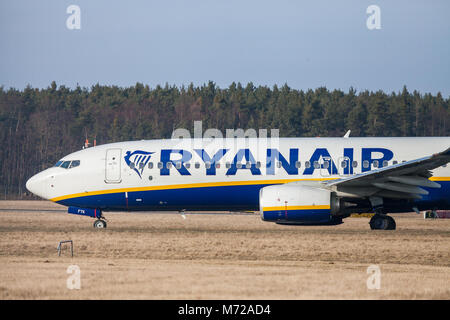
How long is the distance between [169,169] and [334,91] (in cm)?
10234

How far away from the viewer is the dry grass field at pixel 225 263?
12516 millimetres

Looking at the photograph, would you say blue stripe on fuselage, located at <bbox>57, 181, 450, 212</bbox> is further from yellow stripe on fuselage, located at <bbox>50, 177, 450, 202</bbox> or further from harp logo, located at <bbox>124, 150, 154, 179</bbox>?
harp logo, located at <bbox>124, 150, 154, 179</bbox>

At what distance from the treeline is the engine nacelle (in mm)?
63425

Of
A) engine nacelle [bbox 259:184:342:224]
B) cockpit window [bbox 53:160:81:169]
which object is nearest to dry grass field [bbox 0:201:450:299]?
engine nacelle [bbox 259:184:342:224]

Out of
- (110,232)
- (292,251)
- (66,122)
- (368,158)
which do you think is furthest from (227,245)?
(66,122)

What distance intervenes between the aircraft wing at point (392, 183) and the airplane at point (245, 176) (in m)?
0.04

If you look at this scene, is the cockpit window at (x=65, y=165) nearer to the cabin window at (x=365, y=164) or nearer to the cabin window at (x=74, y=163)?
the cabin window at (x=74, y=163)

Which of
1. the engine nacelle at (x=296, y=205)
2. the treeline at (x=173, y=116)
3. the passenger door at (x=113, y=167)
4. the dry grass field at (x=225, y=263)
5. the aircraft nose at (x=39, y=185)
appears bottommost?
the dry grass field at (x=225, y=263)

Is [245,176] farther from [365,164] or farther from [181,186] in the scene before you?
[365,164]

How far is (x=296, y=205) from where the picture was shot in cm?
2420

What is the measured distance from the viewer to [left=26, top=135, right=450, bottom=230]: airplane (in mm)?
25594

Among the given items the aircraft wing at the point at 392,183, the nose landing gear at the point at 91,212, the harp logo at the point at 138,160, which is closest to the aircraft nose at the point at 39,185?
the nose landing gear at the point at 91,212

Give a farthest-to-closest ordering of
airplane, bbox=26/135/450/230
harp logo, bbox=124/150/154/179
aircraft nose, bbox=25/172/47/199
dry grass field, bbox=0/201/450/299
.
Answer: aircraft nose, bbox=25/172/47/199, harp logo, bbox=124/150/154/179, airplane, bbox=26/135/450/230, dry grass field, bbox=0/201/450/299
